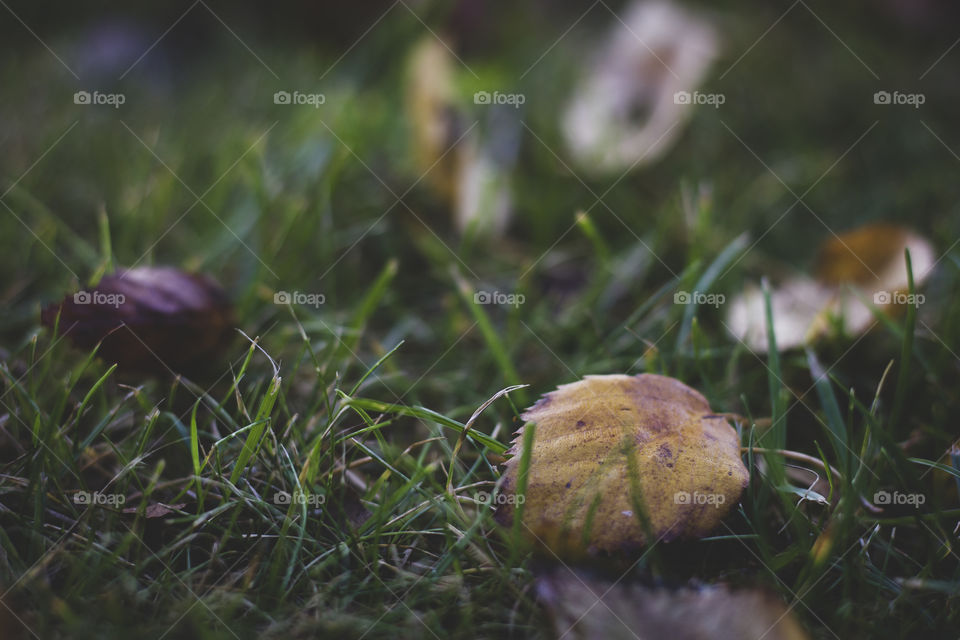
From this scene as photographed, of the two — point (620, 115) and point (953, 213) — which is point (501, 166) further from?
point (953, 213)

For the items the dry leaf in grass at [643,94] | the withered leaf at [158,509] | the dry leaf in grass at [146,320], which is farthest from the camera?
the dry leaf in grass at [643,94]

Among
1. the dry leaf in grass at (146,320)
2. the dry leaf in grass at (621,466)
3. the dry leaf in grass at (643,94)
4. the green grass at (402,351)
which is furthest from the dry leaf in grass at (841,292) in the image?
the dry leaf in grass at (146,320)

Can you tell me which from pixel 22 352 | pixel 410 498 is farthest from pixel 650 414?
pixel 22 352

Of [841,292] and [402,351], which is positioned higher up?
[841,292]

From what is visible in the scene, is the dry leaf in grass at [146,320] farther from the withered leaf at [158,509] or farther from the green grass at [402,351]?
the withered leaf at [158,509]

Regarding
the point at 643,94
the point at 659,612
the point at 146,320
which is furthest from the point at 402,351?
the point at 643,94

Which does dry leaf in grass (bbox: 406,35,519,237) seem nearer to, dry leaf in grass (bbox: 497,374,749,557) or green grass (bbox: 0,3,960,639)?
green grass (bbox: 0,3,960,639)

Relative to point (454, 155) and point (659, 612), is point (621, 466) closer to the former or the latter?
point (659, 612)
